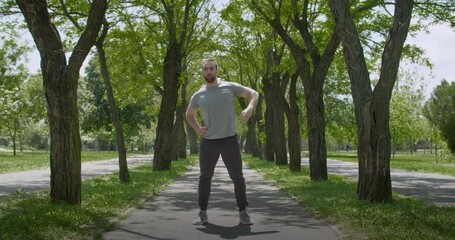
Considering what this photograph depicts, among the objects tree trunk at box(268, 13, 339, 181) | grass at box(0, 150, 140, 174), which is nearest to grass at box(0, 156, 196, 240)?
tree trunk at box(268, 13, 339, 181)

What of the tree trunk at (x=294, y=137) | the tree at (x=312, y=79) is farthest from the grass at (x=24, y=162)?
the tree at (x=312, y=79)

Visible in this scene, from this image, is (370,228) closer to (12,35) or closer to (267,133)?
(12,35)

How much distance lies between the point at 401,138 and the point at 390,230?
4572 centimetres

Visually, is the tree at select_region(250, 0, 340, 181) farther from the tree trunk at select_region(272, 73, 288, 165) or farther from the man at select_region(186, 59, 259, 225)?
the tree trunk at select_region(272, 73, 288, 165)

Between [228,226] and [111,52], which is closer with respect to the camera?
[228,226]

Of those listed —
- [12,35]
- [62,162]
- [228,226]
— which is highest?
[12,35]

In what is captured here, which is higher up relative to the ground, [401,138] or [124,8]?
[124,8]

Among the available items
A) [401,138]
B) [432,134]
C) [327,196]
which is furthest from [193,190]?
[401,138]

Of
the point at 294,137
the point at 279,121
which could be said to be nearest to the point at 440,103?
the point at 279,121

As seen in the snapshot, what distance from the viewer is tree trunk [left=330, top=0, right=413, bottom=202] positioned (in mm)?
9375

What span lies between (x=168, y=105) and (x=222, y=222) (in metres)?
14.8

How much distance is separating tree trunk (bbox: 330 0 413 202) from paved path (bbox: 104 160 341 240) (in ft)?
4.49

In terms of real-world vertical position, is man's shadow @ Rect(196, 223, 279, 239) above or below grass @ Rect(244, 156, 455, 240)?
below

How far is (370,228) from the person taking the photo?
6.52 meters
